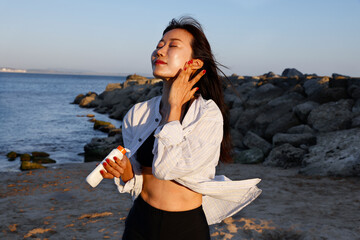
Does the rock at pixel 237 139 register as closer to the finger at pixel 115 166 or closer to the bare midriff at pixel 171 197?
the bare midriff at pixel 171 197

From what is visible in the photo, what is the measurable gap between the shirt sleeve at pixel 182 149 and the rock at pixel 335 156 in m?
6.92

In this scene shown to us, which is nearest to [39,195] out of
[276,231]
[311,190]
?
[276,231]

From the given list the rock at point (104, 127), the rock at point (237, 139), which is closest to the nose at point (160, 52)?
the rock at point (237, 139)

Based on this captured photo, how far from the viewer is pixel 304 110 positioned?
12320 millimetres

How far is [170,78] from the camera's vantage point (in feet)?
7.98

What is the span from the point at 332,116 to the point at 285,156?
264 cm

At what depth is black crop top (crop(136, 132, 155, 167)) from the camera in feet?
7.47

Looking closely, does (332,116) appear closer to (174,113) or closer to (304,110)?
(304,110)

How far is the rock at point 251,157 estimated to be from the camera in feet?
35.1

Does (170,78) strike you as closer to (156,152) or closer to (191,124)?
(191,124)

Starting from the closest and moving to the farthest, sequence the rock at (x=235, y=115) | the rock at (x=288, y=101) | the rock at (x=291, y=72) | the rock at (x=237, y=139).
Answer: the rock at (x=237, y=139) → the rock at (x=288, y=101) → the rock at (x=235, y=115) → the rock at (x=291, y=72)

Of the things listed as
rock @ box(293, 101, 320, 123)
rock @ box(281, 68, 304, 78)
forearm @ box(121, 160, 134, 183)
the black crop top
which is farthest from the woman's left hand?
rock @ box(281, 68, 304, 78)

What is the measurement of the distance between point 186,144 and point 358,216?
4622 mm

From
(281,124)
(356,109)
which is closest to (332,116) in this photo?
(356,109)
